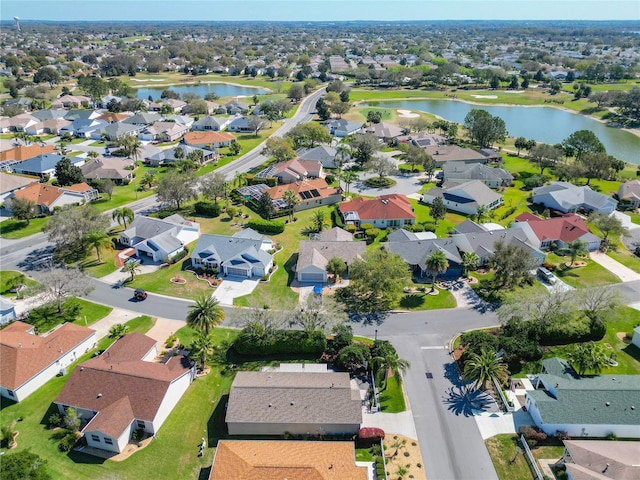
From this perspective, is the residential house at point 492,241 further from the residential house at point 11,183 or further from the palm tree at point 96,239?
the residential house at point 11,183

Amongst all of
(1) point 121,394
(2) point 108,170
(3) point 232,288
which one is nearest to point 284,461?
(1) point 121,394

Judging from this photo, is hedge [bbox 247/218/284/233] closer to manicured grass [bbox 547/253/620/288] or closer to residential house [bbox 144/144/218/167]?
manicured grass [bbox 547/253/620/288]

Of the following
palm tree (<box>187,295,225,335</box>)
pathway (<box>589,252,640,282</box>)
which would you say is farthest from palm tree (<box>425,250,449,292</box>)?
palm tree (<box>187,295,225,335</box>)

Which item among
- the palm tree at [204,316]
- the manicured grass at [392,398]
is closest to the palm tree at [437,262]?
the manicured grass at [392,398]

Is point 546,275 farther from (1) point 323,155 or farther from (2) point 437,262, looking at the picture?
(1) point 323,155

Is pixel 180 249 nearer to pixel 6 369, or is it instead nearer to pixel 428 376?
pixel 6 369

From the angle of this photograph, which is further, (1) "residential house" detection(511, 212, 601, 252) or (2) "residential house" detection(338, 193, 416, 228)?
(2) "residential house" detection(338, 193, 416, 228)
